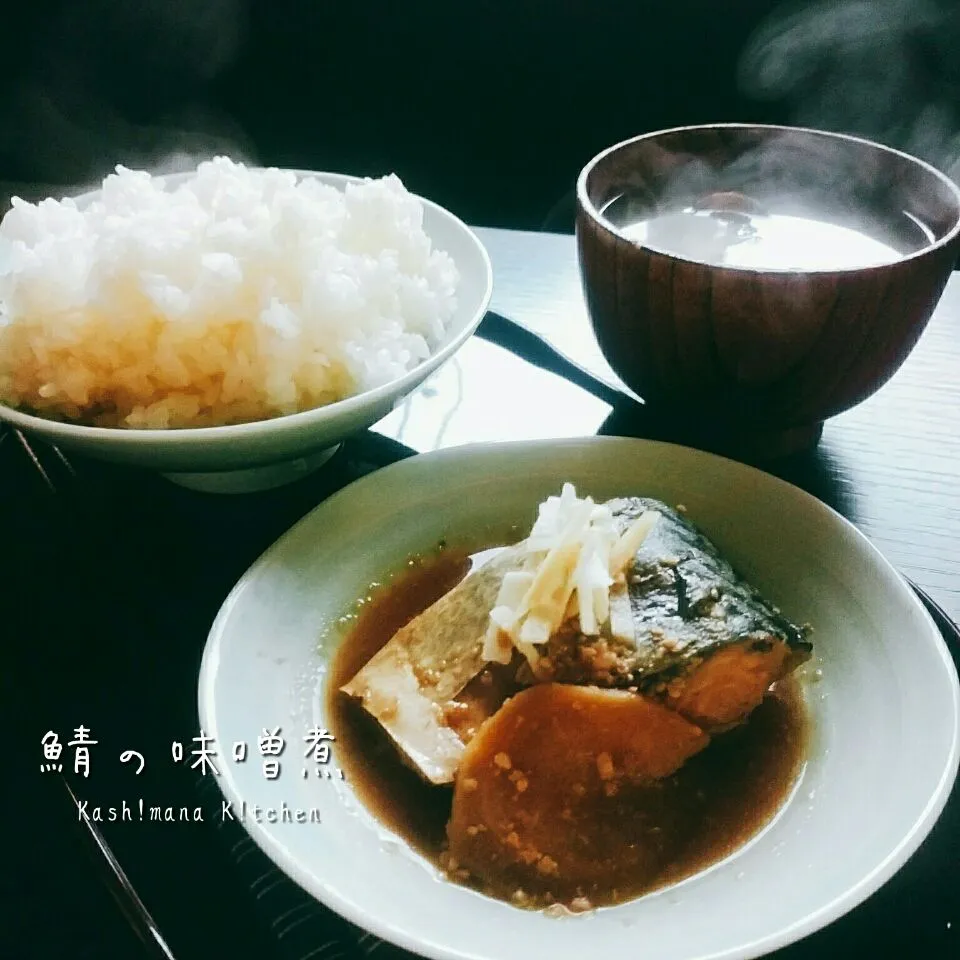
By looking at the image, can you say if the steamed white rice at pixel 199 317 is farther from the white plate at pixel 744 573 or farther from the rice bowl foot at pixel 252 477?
the white plate at pixel 744 573

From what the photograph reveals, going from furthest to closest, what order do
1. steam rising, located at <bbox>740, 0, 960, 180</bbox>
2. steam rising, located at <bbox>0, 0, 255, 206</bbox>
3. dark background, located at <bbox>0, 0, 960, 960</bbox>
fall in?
steam rising, located at <bbox>0, 0, 255, 206</bbox>, dark background, located at <bbox>0, 0, 960, 960</bbox>, steam rising, located at <bbox>740, 0, 960, 180</bbox>

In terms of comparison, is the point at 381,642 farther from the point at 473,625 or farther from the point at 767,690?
the point at 767,690

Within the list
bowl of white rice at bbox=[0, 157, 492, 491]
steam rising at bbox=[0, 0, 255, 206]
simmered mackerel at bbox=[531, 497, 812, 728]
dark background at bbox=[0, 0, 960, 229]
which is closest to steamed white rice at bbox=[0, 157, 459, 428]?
bowl of white rice at bbox=[0, 157, 492, 491]

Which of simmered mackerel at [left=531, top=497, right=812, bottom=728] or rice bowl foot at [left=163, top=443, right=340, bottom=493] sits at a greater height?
simmered mackerel at [left=531, top=497, right=812, bottom=728]

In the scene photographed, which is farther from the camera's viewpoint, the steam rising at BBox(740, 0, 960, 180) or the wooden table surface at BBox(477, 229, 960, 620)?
the steam rising at BBox(740, 0, 960, 180)

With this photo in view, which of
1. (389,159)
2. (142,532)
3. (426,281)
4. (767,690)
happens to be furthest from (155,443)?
(389,159)

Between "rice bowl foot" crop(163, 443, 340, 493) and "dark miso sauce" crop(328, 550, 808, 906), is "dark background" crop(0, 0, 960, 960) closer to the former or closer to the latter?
"rice bowl foot" crop(163, 443, 340, 493)
